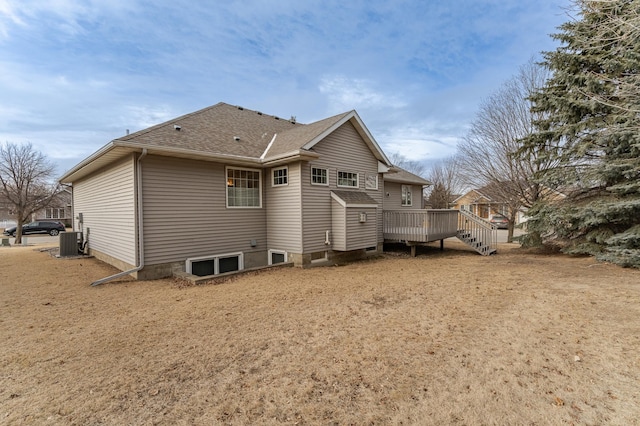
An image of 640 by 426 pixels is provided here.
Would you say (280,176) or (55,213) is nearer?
(280,176)

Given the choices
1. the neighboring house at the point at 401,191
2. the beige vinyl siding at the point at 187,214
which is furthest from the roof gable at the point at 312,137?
the neighboring house at the point at 401,191

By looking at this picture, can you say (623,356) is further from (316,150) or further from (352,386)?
(316,150)

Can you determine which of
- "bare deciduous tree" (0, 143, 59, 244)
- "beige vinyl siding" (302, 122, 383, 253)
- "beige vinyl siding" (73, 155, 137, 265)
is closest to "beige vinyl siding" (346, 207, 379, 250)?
"beige vinyl siding" (302, 122, 383, 253)

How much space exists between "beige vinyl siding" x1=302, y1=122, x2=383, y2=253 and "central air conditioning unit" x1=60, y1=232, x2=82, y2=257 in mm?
10210

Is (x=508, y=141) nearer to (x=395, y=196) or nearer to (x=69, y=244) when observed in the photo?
(x=395, y=196)

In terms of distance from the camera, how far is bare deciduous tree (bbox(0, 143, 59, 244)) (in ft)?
71.2

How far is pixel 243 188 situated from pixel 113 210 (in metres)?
4.18

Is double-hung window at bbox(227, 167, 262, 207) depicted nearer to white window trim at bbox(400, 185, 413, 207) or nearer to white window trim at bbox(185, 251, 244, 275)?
white window trim at bbox(185, 251, 244, 275)

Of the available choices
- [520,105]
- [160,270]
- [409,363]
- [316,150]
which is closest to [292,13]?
[316,150]

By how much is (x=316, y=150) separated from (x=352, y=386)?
798 centimetres

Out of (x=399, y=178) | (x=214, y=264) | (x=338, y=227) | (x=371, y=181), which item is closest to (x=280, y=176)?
(x=338, y=227)

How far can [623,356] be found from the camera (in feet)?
10.7

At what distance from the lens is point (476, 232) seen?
12.3m

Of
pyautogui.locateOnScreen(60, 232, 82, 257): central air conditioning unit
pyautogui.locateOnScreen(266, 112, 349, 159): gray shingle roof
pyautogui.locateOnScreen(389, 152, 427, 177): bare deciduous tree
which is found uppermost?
pyautogui.locateOnScreen(389, 152, 427, 177): bare deciduous tree
